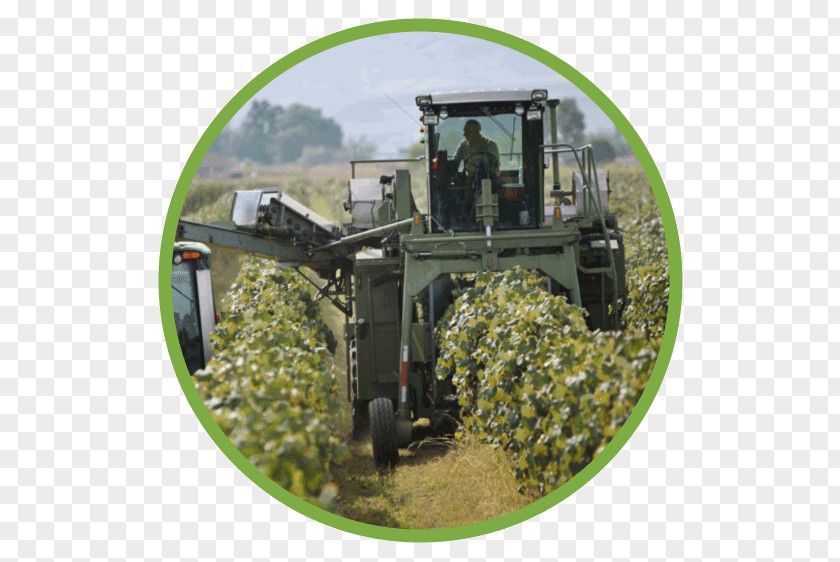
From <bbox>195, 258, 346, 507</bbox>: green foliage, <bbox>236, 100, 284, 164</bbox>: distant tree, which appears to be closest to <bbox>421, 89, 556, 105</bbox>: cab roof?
<bbox>195, 258, 346, 507</bbox>: green foliage

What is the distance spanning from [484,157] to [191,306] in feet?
12.3

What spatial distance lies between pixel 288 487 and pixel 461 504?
87.2 inches

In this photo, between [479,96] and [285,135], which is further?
[285,135]

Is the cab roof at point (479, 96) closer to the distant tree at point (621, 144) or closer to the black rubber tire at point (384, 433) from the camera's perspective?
the distant tree at point (621, 144)

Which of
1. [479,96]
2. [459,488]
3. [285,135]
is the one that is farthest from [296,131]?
[459,488]

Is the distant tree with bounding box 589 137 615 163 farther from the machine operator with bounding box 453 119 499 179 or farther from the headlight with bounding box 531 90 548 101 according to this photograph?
the headlight with bounding box 531 90 548 101

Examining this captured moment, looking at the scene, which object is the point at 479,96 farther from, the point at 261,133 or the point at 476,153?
the point at 261,133

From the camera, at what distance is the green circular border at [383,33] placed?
7047 mm

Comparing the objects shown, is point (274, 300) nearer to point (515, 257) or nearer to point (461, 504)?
point (515, 257)

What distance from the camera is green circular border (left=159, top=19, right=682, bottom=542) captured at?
705cm

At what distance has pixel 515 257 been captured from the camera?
9.84 meters

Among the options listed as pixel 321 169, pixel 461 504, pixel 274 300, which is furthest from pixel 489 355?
pixel 321 169

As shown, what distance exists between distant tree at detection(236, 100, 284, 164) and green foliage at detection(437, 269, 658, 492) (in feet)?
79.3

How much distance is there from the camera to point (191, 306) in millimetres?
11258
